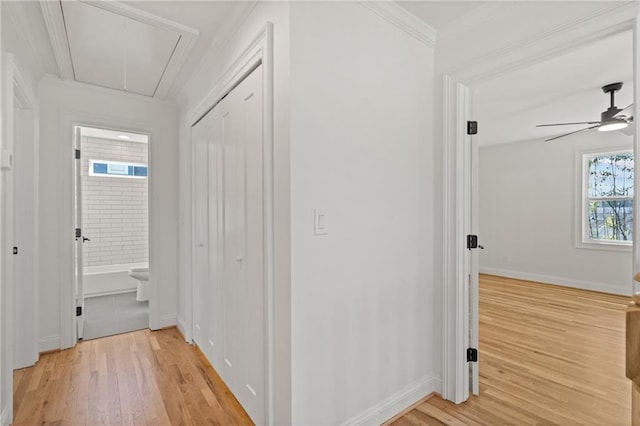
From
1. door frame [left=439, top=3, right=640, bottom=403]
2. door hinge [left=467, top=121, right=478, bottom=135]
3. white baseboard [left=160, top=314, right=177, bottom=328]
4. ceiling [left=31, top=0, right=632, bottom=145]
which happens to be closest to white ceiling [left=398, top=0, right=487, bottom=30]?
ceiling [left=31, top=0, right=632, bottom=145]

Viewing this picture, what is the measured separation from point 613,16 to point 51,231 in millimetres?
4159

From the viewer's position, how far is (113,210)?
509cm

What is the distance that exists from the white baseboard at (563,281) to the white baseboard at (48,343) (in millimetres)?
6693

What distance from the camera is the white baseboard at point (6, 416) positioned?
5.59ft

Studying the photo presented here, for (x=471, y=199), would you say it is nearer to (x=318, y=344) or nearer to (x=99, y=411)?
(x=318, y=344)

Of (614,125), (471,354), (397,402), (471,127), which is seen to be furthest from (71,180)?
(614,125)

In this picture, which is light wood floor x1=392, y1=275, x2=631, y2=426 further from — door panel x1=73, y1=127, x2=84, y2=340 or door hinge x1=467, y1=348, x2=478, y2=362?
door panel x1=73, y1=127, x2=84, y2=340

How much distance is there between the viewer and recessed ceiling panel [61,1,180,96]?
6.51 ft

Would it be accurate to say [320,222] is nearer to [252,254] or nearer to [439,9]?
[252,254]

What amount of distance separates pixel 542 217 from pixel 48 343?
6999 millimetres

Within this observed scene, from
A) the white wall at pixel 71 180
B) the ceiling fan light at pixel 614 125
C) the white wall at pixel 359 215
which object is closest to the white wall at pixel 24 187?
the white wall at pixel 71 180

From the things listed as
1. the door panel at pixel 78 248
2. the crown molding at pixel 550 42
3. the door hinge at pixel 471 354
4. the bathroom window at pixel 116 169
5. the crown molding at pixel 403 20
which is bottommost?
the door hinge at pixel 471 354

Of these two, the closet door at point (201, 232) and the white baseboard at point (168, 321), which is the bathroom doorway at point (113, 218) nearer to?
the white baseboard at point (168, 321)

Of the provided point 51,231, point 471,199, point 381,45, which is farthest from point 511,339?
point 51,231
